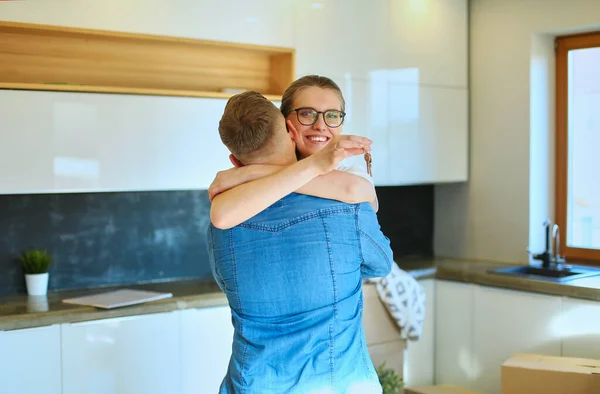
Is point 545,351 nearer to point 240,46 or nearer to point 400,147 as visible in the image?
point 400,147

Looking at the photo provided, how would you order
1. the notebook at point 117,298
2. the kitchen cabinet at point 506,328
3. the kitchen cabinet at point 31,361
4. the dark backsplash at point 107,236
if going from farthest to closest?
the kitchen cabinet at point 506,328, the dark backsplash at point 107,236, the notebook at point 117,298, the kitchen cabinet at point 31,361

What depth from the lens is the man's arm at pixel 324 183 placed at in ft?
5.25

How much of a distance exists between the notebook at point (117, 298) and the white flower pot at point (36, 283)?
0.20m

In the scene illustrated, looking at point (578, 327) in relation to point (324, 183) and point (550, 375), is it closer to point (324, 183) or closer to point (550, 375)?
point (550, 375)

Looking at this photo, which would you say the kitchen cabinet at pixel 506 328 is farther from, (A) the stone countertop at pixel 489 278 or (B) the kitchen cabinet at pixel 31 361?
(B) the kitchen cabinet at pixel 31 361

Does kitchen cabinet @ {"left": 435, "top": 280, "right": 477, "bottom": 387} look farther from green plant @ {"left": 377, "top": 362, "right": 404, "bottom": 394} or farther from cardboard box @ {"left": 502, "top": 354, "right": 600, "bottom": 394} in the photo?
cardboard box @ {"left": 502, "top": 354, "right": 600, "bottom": 394}

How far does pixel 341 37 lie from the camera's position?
12.7 ft

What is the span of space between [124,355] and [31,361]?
1.18 feet

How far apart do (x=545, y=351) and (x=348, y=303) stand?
7.77 ft

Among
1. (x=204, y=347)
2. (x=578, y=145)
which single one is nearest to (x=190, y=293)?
(x=204, y=347)

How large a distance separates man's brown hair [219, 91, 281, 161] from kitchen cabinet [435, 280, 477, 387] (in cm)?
268

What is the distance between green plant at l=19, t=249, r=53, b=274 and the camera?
333 centimetres

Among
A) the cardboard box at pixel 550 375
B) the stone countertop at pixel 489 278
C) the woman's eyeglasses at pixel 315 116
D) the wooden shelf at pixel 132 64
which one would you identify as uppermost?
the wooden shelf at pixel 132 64

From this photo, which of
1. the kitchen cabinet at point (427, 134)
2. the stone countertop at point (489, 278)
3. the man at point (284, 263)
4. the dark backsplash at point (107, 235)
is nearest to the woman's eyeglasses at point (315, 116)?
the man at point (284, 263)
